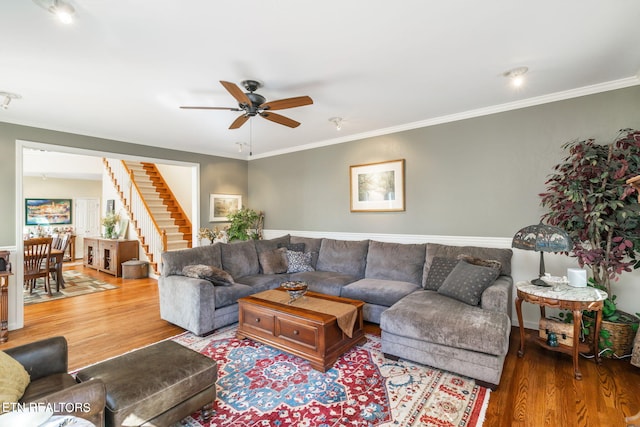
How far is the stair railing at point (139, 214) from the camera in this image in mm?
6429

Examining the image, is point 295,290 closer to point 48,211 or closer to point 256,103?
point 256,103

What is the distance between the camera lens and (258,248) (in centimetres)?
480

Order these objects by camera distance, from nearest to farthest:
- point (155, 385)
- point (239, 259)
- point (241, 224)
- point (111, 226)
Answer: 1. point (155, 385)
2. point (239, 259)
3. point (241, 224)
4. point (111, 226)

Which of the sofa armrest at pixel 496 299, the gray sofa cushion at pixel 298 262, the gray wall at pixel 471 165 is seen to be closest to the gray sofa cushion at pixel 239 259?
the gray sofa cushion at pixel 298 262

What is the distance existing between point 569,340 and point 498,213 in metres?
1.53

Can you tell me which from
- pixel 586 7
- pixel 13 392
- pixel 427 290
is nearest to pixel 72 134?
pixel 13 392

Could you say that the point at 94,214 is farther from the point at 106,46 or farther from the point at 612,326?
the point at 612,326

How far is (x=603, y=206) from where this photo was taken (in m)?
2.64

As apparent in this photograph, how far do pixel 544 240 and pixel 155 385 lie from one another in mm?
3206

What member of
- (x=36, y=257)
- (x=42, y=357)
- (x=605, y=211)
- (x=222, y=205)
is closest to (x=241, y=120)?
(x=42, y=357)

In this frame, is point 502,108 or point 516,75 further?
point 502,108

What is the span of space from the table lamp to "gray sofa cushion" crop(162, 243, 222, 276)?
3.68 metres

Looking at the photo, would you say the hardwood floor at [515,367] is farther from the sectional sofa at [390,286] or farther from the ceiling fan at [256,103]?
the ceiling fan at [256,103]

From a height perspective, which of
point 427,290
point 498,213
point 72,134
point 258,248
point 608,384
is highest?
point 72,134
